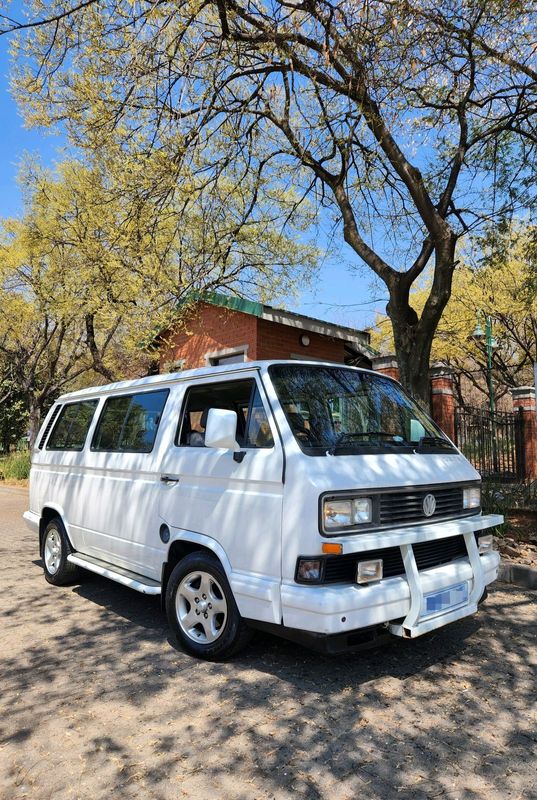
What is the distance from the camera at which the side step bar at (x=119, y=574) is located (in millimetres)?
4320

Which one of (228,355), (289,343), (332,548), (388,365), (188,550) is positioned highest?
(289,343)

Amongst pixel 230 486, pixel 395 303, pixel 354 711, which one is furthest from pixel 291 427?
pixel 395 303

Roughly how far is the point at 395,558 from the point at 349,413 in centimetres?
118

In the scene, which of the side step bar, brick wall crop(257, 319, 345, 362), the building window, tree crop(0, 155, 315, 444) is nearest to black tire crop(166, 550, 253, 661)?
the side step bar

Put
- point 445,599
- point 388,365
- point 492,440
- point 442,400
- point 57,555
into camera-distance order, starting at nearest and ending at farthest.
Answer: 1. point 445,599
2. point 57,555
3. point 492,440
4. point 442,400
5. point 388,365

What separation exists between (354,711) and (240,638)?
0.85m

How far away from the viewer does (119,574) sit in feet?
15.4

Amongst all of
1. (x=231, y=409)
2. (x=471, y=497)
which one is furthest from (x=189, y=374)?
(x=471, y=497)

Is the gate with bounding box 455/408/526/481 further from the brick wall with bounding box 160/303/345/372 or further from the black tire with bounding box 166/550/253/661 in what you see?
the black tire with bounding box 166/550/253/661

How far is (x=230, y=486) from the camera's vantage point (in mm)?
3756

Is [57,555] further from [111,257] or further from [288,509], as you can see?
[111,257]

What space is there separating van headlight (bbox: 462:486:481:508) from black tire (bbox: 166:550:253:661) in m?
1.84

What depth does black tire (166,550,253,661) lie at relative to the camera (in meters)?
3.66

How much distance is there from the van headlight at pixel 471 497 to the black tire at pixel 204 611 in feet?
6.04
